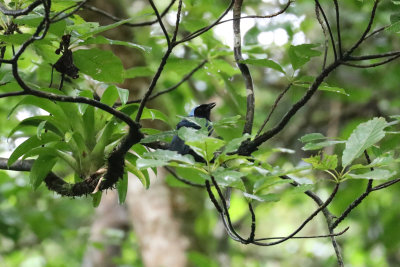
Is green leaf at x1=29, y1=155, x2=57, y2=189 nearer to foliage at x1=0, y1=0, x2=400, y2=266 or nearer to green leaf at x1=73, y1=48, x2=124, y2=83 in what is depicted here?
foliage at x1=0, y1=0, x2=400, y2=266

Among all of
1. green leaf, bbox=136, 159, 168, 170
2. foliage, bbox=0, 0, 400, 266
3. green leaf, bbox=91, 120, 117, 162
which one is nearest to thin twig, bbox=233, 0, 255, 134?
foliage, bbox=0, 0, 400, 266

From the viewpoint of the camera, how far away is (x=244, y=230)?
739 cm

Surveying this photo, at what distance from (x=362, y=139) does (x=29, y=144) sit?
1117 mm

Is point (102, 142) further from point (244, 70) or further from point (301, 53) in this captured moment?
point (301, 53)

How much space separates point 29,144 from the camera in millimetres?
1745

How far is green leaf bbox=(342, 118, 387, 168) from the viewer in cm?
134

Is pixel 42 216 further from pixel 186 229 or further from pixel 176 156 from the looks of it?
pixel 176 156

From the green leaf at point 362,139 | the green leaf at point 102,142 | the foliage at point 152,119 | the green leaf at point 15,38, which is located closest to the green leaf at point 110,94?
the foliage at point 152,119

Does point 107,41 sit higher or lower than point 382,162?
higher

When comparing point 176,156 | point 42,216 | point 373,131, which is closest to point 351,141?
point 373,131

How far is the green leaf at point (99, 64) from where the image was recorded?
1.77 meters

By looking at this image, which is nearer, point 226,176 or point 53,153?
point 226,176

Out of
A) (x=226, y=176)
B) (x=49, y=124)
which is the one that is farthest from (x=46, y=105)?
(x=226, y=176)

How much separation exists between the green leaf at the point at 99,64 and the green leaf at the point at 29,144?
0.27 meters
